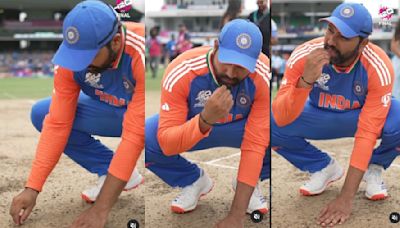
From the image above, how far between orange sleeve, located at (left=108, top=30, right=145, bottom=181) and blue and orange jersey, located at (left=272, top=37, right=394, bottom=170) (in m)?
0.64

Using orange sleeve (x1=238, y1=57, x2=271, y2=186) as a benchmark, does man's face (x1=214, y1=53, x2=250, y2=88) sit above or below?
above

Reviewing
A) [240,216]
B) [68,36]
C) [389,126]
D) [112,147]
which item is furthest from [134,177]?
[389,126]

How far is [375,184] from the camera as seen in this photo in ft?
8.98

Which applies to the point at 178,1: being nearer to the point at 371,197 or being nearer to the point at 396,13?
the point at 396,13

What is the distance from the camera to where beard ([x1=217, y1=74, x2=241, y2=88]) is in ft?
6.92

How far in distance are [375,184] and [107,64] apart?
1.62 metres

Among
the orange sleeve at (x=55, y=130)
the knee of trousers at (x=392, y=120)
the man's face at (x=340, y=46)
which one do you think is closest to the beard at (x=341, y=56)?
the man's face at (x=340, y=46)

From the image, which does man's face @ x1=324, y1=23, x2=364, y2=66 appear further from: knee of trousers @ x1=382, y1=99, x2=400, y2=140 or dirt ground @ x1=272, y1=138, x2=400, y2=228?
dirt ground @ x1=272, y1=138, x2=400, y2=228

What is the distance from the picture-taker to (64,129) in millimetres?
2354

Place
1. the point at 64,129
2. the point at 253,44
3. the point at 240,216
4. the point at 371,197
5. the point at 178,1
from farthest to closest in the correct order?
1. the point at 371,197
2. the point at 178,1
3. the point at 64,129
4. the point at 240,216
5. the point at 253,44

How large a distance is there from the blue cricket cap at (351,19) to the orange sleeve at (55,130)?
1.25m

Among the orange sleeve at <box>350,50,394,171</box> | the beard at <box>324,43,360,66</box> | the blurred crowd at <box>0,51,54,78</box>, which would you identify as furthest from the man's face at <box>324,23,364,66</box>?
the blurred crowd at <box>0,51,54,78</box>

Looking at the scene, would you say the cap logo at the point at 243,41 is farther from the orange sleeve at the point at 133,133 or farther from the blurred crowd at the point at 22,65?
the blurred crowd at the point at 22,65

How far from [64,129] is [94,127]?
242mm
